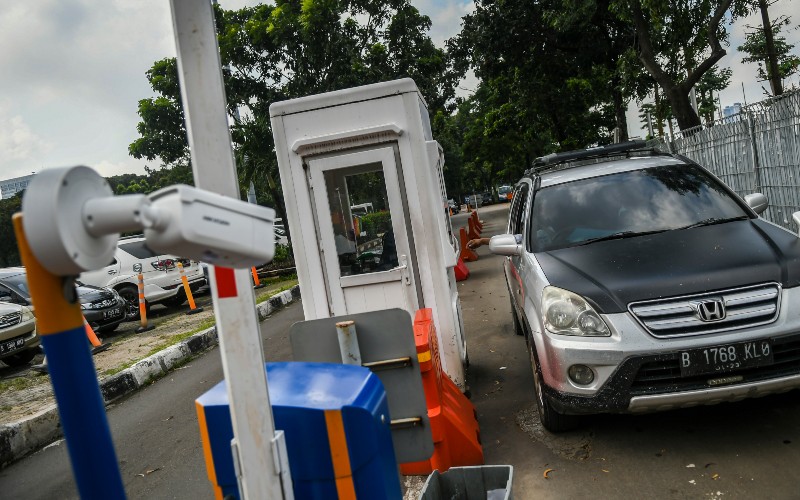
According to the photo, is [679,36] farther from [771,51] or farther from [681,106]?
[771,51]

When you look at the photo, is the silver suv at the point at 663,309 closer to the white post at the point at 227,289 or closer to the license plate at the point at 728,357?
the license plate at the point at 728,357

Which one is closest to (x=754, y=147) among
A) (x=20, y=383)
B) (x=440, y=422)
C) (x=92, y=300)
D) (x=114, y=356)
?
(x=440, y=422)

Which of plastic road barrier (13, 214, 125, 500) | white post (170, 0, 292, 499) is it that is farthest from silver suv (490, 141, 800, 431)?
plastic road barrier (13, 214, 125, 500)

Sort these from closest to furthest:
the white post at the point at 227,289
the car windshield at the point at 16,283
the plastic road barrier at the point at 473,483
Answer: the white post at the point at 227,289
the plastic road barrier at the point at 473,483
the car windshield at the point at 16,283

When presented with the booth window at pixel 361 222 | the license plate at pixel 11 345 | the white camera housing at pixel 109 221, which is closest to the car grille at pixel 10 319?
the license plate at pixel 11 345

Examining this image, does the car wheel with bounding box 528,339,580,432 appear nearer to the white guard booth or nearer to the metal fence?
the white guard booth

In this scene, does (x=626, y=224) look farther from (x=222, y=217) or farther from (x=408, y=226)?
(x=222, y=217)

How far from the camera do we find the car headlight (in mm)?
3775

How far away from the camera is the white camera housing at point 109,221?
113 centimetres

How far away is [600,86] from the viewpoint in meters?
20.2

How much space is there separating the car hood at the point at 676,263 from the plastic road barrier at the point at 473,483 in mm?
1446

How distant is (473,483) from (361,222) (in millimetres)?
3037

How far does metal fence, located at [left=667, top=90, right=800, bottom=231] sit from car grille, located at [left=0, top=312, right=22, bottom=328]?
1133 cm

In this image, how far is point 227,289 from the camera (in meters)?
1.61
